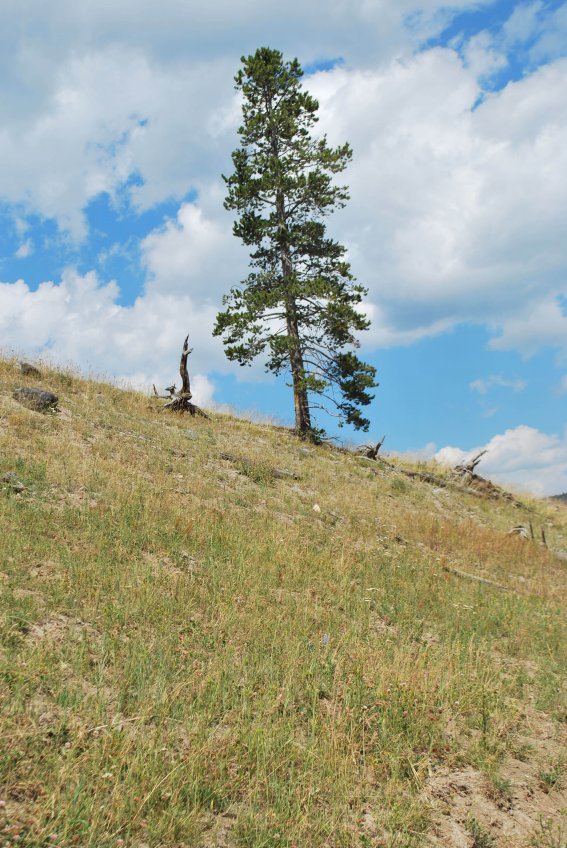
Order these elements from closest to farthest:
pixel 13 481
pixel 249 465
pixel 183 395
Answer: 1. pixel 13 481
2. pixel 249 465
3. pixel 183 395

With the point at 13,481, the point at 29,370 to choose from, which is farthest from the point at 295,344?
the point at 13,481

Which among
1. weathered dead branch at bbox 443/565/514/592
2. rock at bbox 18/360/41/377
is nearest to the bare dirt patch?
weathered dead branch at bbox 443/565/514/592

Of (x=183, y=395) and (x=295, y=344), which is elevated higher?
(x=295, y=344)

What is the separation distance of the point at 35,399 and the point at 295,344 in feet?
41.3

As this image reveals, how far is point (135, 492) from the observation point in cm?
1058

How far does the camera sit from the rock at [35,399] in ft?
52.5

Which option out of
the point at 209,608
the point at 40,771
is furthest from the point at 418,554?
the point at 40,771

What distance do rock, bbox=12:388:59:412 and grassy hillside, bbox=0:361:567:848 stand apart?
14.8ft

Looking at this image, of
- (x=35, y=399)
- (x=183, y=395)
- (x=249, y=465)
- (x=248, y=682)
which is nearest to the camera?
(x=248, y=682)

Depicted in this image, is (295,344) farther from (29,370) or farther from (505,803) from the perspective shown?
(505,803)

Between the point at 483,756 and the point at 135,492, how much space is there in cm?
712

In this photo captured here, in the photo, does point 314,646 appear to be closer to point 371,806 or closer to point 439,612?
point 371,806

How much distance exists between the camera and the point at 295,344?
2617cm

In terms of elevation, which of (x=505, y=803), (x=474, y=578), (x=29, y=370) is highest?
(x=29, y=370)
